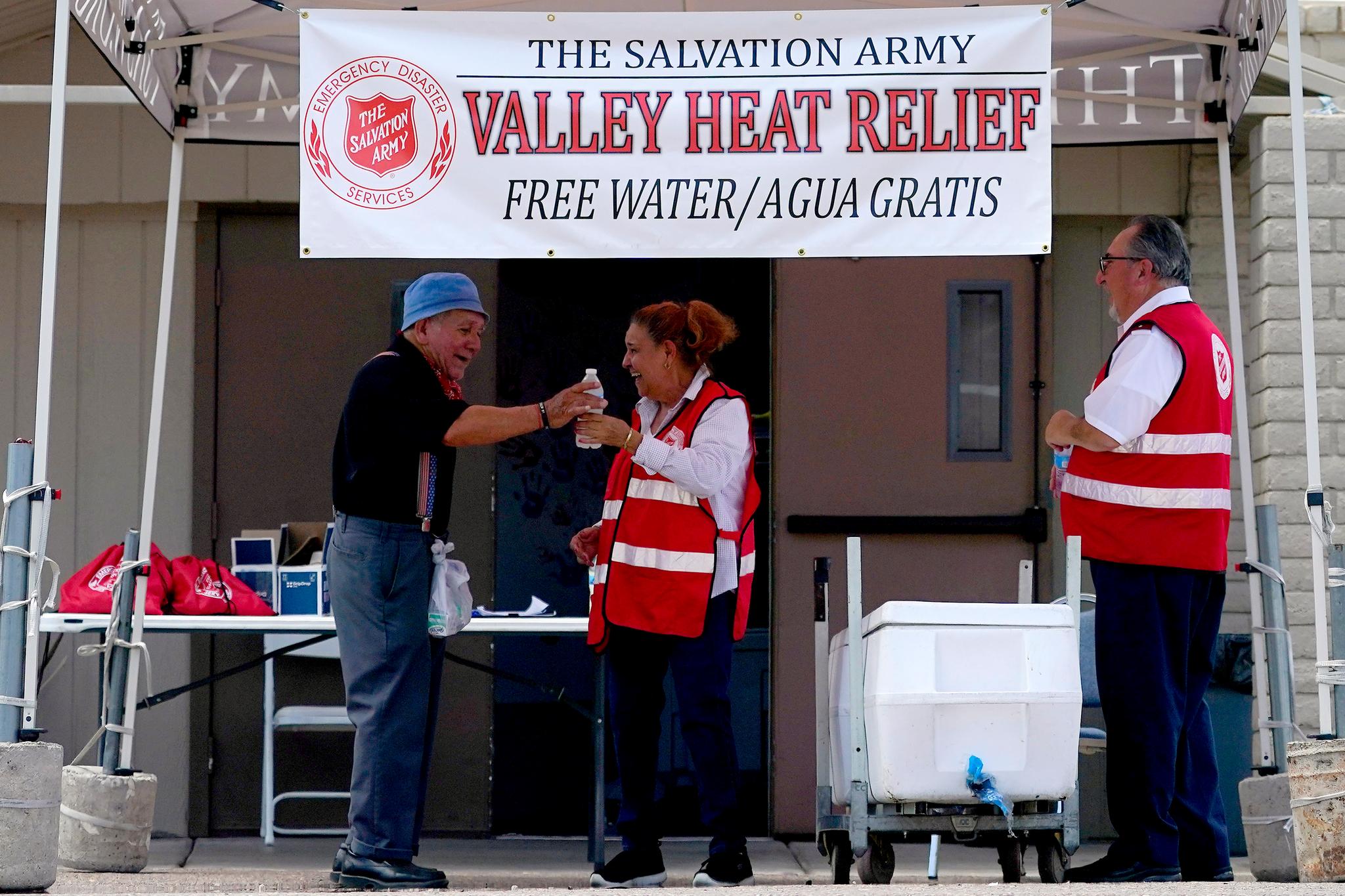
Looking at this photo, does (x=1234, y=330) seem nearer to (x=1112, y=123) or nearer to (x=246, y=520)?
(x=1112, y=123)

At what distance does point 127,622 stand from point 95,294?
196 cm

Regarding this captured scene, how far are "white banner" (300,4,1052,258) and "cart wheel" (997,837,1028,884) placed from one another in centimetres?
175

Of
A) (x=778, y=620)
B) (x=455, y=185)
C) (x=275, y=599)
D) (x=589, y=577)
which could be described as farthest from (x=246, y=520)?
(x=455, y=185)

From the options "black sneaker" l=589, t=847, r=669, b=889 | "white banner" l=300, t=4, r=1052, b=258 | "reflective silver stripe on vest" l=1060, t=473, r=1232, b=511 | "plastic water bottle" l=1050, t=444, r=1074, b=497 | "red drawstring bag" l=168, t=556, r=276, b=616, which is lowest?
"black sneaker" l=589, t=847, r=669, b=889

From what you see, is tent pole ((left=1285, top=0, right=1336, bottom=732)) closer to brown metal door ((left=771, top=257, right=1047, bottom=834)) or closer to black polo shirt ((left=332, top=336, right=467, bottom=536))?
brown metal door ((left=771, top=257, right=1047, bottom=834))

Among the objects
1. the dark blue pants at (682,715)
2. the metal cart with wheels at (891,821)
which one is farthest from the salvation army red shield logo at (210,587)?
the metal cart with wheels at (891,821)

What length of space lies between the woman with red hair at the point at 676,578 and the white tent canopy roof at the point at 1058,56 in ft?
4.64

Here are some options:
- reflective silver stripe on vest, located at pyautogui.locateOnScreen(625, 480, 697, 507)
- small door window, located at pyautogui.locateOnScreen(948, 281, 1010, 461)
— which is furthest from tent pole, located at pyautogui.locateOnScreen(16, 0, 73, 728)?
small door window, located at pyautogui.locateOnScreen(948, 281, 1010, 461)

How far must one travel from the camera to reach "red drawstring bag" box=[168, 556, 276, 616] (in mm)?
6004

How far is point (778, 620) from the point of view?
22.9 feet

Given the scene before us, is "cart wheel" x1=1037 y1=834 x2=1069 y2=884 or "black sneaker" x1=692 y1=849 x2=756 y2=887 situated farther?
"black sneaker" x1=692 y1=849 x2=756 y2=887

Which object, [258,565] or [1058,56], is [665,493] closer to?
[258,565]

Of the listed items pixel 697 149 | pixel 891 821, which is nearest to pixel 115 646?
pixel 697 149

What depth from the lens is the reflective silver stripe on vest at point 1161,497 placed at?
15.7 feet
